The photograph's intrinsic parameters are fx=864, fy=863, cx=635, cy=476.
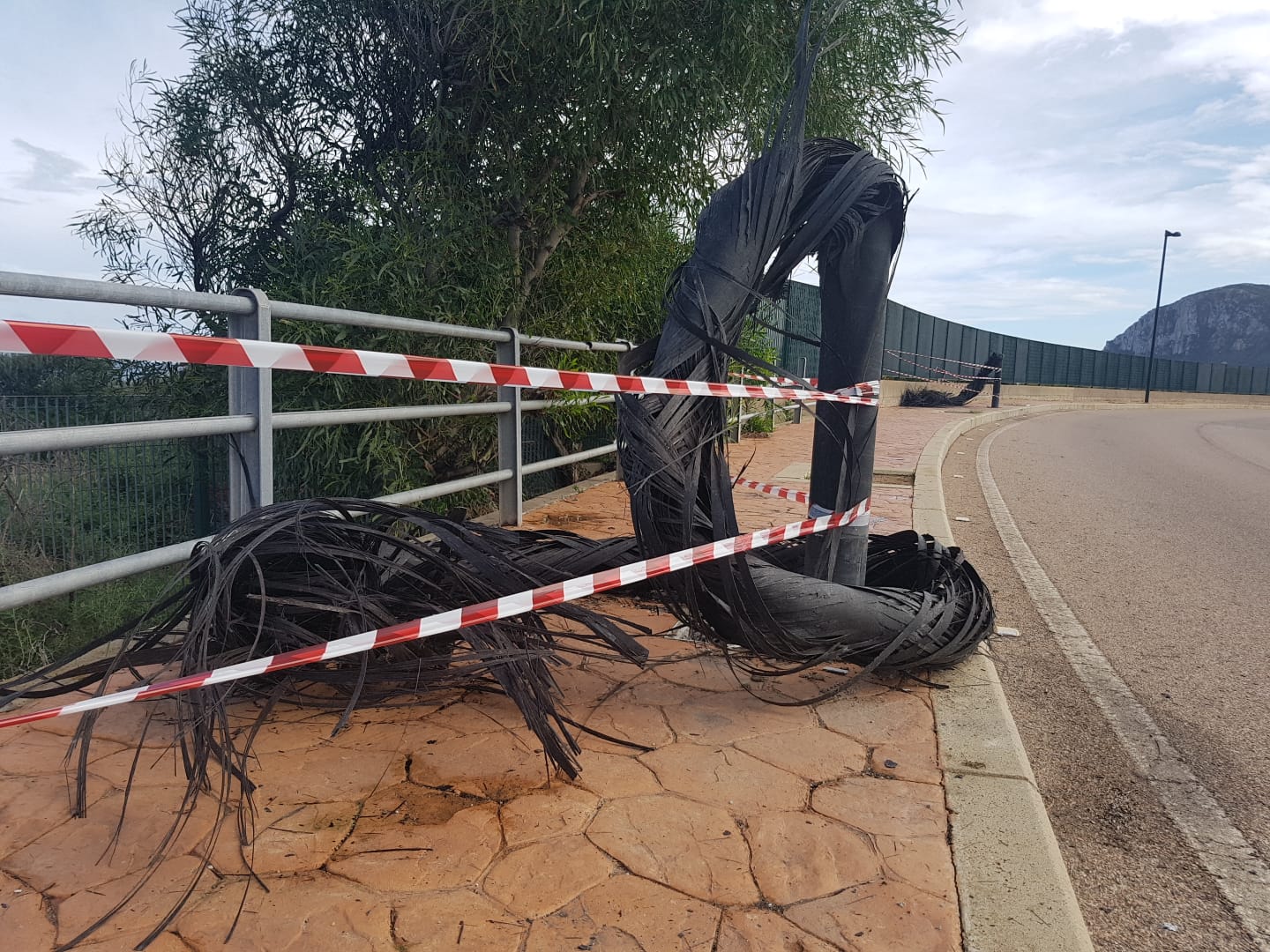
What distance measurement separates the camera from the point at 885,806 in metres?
2.26

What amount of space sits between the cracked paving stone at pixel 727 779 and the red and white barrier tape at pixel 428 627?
535 millimetres

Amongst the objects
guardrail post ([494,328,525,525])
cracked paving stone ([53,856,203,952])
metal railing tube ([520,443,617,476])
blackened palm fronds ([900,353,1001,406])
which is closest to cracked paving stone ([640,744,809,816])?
cracked paving stone ([53,856,203,952])

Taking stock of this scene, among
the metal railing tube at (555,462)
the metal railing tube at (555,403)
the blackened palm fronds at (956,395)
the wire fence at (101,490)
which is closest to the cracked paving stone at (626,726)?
the wire fence at (101,490)

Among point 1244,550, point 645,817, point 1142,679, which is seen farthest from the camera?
point 1244,550

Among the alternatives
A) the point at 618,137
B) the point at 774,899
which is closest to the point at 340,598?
the point at 774,899

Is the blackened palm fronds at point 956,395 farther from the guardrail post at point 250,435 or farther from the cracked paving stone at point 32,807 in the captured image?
the cracked paving stone at point 32,807

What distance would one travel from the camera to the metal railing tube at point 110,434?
2.46 metres

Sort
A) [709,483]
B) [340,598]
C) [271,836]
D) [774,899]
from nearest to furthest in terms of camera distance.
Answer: [774,899] → [271,836] → [340,598] → [709,483]

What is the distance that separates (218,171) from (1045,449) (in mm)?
12339

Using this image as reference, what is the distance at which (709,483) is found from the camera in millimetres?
3025

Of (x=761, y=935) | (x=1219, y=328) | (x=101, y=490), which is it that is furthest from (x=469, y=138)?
(x=1219, y=328)

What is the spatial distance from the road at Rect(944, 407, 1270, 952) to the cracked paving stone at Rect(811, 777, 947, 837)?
0.34m

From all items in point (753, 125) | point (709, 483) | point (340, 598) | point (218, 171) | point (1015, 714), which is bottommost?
point (1015, 714)

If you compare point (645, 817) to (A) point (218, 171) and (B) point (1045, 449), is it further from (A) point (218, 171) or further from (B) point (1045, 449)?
(B) point (1045, 449)
